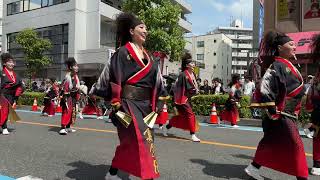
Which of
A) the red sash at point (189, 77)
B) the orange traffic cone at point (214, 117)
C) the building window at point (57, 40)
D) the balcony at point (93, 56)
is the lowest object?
the orange traffic cone at point (214, 117)

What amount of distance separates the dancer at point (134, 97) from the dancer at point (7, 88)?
594 centimetres

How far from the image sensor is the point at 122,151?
4.41 metres

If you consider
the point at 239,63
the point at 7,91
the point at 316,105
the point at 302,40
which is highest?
the point at 239,63

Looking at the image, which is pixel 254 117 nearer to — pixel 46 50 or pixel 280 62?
pixel 280 62

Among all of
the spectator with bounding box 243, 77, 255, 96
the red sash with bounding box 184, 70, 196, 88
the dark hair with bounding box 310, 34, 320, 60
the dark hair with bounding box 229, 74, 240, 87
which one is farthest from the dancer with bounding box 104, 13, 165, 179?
the spectator with bounding box 243, 77, 255, 96

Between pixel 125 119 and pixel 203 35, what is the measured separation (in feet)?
248

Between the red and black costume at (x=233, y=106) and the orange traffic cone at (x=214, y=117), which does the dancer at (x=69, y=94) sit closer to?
the red and black costume at (x=233, y=106)

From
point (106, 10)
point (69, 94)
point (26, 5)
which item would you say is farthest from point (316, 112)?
point (26, 5)

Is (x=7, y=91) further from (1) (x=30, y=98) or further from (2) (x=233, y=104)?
(1) (x=30, y=98)

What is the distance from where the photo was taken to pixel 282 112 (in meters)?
4.80

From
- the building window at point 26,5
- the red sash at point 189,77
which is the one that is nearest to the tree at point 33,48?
the building window at point 26,5

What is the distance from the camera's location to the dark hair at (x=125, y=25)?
4.77m

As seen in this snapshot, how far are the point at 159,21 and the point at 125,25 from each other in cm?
2209

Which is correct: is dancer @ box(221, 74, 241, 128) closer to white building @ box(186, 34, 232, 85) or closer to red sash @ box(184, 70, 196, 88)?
red sash @ box(184, 70, 196, 88)
